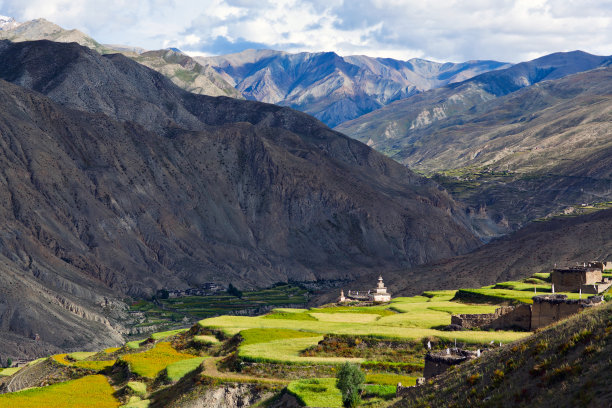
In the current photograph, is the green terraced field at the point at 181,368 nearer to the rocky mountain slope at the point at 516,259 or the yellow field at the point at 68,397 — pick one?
the yellow field at the point at 68,397

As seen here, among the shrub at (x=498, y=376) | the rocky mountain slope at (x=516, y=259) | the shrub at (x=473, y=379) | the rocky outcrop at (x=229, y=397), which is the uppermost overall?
the shrub at (x=498, y=376)

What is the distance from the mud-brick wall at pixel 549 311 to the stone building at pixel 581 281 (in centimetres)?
1015

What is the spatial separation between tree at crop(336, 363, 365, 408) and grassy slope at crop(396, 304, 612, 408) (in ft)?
23.0

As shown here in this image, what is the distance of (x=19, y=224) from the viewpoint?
168000 mm

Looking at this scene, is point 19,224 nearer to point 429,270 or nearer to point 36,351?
point 36,351

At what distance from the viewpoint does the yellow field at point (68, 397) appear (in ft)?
143

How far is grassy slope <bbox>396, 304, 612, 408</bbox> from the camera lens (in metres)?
17.3

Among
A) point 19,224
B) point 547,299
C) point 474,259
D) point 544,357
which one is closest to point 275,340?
point 547,299

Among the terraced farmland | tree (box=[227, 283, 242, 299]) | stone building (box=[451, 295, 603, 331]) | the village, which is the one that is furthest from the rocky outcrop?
tree (box=[227, 283, 242, 299])

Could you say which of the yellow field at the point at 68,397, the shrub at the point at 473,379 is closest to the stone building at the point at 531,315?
the shrub at the point at 473,379

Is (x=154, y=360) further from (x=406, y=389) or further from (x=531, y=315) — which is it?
(x=406, y=389)

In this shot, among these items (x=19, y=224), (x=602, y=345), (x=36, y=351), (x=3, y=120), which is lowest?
(x=36, y=351)

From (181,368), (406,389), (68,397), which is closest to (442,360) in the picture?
(406,389)

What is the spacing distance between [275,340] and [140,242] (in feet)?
493
